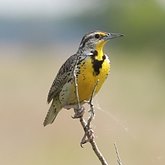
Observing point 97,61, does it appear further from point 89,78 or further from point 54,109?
point 54,109

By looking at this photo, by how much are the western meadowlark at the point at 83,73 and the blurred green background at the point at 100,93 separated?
6.5 inches

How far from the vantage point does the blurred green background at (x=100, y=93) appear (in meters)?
7.95

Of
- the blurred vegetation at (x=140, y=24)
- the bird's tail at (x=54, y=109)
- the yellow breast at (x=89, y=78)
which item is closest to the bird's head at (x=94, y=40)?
the yellow breast at (x=89, y=78)

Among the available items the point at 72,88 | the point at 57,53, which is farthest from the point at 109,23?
the point at 72,88

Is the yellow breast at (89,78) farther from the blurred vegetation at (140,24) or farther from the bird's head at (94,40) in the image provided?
the blurred vegetation at (140,24)

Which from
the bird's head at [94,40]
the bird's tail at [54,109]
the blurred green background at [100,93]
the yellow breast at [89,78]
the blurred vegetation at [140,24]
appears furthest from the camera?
the blurred vegetation at [140,24]

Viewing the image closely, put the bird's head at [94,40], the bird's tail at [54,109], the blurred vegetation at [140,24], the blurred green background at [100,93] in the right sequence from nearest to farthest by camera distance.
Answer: the bird's head at [94,40] < the bird's tail at [54,109] < the blurred green background at [100,93] < the blurred vegetation at [140,24]

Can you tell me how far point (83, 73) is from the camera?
3.68m

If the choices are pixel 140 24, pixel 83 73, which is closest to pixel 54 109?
pixel 83 73

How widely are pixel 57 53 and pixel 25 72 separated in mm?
4368

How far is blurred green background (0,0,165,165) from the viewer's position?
26.1ft

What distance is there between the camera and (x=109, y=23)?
84.3ft

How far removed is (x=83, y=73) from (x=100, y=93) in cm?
907

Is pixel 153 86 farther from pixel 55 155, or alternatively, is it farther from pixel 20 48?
pixel 20 48
